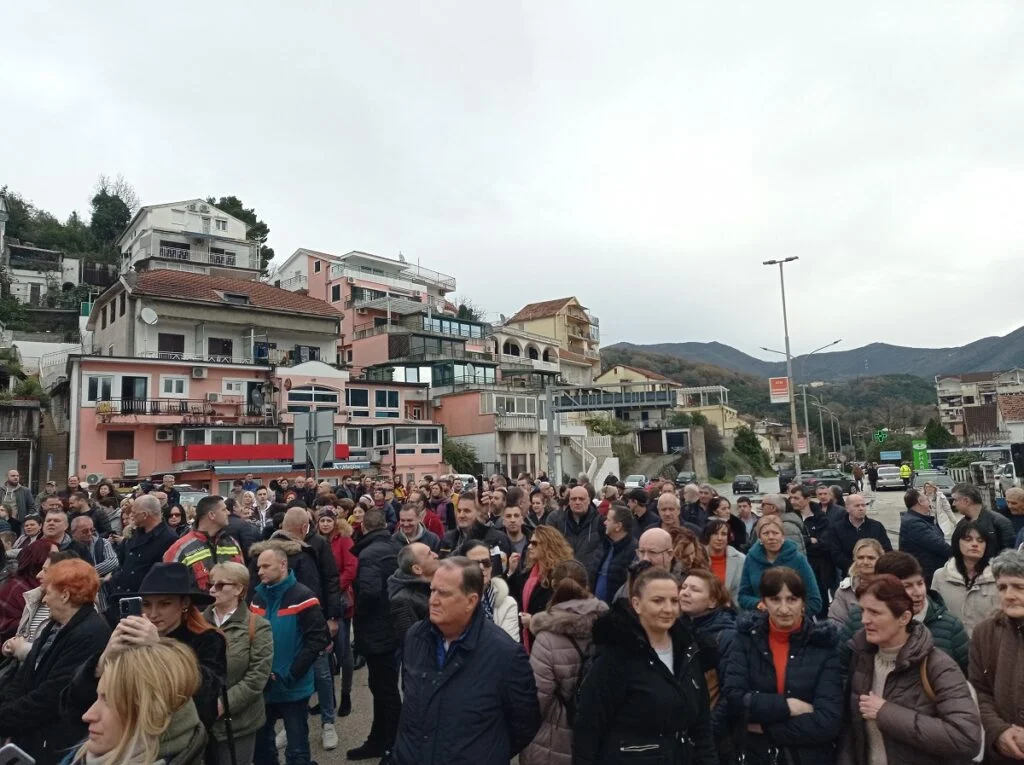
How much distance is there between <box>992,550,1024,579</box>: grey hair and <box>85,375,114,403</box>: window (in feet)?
111

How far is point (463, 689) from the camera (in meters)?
3.18

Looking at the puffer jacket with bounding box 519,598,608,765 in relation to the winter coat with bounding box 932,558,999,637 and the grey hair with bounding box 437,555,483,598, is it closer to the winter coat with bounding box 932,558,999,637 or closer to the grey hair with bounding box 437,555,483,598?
the grey hair with bounding box 437,555,483,598

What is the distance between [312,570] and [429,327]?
145 feet

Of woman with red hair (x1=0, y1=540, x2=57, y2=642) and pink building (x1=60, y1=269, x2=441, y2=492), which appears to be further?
pink building (x1=60, y1=269, x2=441, y2=492)

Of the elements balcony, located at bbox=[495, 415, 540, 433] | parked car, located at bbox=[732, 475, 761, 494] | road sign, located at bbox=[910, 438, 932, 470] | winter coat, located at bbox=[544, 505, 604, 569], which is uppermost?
balcony, located at bbox=[495, 415, 540, 433]

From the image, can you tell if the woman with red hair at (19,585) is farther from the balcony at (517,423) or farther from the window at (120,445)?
the balcony at (517,423)

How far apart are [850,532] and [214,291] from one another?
1492 inches

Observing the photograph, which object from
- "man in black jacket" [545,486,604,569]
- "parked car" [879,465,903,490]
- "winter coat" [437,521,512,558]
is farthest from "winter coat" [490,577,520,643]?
"parked car" [879,465,903,490]

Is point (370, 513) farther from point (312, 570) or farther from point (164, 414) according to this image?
point (164, 414)

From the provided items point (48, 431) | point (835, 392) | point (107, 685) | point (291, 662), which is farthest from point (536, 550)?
point (835, 392)

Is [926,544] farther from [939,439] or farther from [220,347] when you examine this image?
[939,439]

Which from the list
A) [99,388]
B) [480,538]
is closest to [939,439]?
[99,388]

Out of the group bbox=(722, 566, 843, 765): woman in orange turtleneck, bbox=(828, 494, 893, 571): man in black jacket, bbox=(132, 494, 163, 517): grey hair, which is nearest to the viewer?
bbox=(722, 566, 843, 765): woman in orange turtleneck

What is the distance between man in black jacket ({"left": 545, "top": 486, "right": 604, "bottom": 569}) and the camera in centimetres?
656
